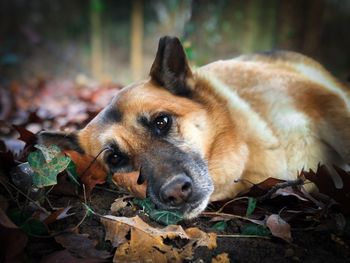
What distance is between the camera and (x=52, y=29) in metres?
14.6

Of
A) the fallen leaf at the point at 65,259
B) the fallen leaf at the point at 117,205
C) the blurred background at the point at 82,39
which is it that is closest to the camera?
the fallen leaf at the point at 65,259

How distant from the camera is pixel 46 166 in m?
2.30

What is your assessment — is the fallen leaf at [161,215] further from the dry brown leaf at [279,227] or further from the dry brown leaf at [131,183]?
the dry brown leaf at [279,227]

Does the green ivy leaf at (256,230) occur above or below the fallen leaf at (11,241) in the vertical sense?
below

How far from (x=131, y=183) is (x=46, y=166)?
1.82ft

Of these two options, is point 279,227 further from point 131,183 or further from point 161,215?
point 131,183

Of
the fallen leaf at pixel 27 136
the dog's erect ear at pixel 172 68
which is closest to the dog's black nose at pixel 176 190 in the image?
the dog's erect ear at pixel 172 68

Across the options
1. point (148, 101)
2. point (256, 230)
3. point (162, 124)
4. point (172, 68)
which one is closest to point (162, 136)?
point (162, 124)

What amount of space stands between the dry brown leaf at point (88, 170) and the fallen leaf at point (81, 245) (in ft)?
2.04

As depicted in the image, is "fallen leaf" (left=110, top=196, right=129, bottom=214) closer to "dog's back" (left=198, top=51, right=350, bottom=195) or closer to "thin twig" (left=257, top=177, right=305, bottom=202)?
"thin twig" (left=257, top=177, right=305, bottom=202)

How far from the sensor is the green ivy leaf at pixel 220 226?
229cm

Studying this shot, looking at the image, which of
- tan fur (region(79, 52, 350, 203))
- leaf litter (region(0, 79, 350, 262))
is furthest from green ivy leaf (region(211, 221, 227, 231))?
tan fur (region(79, 52, 350, 203))

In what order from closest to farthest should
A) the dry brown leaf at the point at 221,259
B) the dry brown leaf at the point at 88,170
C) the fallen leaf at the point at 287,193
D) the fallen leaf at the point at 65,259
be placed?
A: the fallen leaf at the point at 65,259 → the dry brown leaf at the point at 221,259 → the fallen leaf at the point at 287,193 → the dry brown leaf at the point at 88,170

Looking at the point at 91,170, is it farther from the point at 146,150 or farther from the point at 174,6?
the point at 174,6
